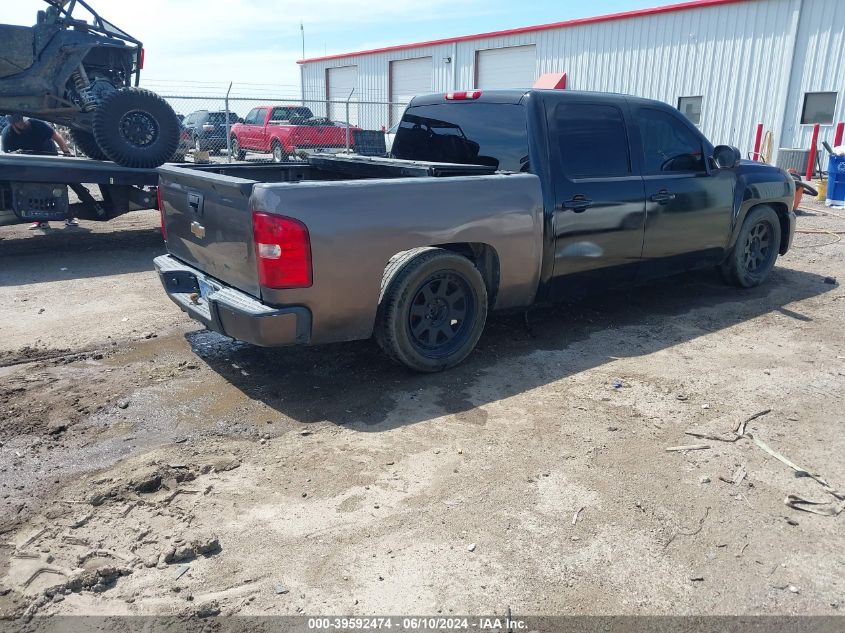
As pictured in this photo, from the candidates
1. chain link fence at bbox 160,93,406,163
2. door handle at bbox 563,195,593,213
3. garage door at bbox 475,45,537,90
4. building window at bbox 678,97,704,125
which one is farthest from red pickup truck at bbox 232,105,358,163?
door handle at bbox 563,195,593,213

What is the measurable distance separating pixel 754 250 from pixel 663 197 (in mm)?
1984

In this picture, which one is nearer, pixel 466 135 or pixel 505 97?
pixel 505 97

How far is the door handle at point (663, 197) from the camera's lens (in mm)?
5690

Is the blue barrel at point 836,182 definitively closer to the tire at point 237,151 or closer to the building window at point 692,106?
the building window at point 692,106

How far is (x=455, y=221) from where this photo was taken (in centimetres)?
457

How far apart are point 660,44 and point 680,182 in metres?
17.8

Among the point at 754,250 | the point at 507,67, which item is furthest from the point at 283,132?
the point at 754,250

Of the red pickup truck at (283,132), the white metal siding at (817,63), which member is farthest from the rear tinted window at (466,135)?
the white metal siding at (817,63)

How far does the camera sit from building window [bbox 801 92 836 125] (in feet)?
59.7

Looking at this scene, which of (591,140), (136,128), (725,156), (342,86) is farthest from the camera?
(342,86)

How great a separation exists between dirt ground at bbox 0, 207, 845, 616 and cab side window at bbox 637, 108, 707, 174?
4.47 feet

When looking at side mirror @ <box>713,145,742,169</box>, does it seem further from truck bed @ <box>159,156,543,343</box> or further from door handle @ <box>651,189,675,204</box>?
truck bed @ <box>159,156,543,343</box>

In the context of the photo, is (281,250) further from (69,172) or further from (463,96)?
(69,172)

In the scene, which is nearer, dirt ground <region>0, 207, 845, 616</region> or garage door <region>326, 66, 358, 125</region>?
dirt ground <region>0, 207, 845, 616</region>
